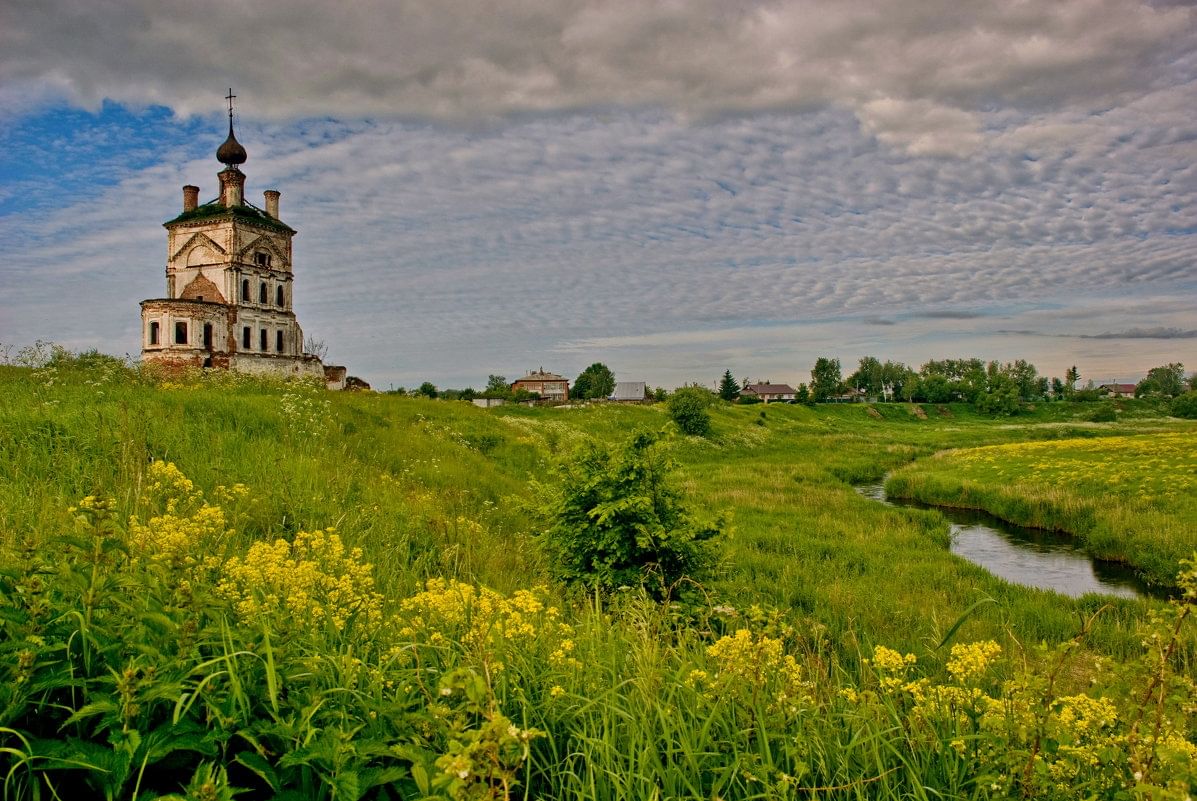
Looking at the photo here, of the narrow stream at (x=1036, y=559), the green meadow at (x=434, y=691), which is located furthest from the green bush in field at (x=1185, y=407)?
the green meadow at (x=434, y=691)

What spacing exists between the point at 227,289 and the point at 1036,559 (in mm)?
49721

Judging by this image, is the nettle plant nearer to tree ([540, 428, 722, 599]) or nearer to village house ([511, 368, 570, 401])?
tree ([540, 428, 722, 599])

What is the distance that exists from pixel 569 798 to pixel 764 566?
12.9m

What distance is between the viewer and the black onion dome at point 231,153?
4825 centimetres

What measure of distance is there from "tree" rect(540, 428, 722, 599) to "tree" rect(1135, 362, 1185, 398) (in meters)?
166

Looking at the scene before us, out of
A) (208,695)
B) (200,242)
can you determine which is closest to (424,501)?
(208,695)

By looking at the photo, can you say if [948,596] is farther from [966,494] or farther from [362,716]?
[966,494]

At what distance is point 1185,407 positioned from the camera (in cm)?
9600

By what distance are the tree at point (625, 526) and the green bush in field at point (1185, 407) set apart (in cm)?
11737

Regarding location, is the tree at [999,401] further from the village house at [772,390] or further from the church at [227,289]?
the church at [227,289]

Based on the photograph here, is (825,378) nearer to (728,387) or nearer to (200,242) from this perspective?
(728,387)

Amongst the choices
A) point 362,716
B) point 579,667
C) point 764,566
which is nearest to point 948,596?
point 764,566

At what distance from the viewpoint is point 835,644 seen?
9797 mm

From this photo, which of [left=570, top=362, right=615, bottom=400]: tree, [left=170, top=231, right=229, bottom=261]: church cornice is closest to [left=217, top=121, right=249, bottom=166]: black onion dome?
[left=170, top=231, right=229, bottom=261]: church cornice
